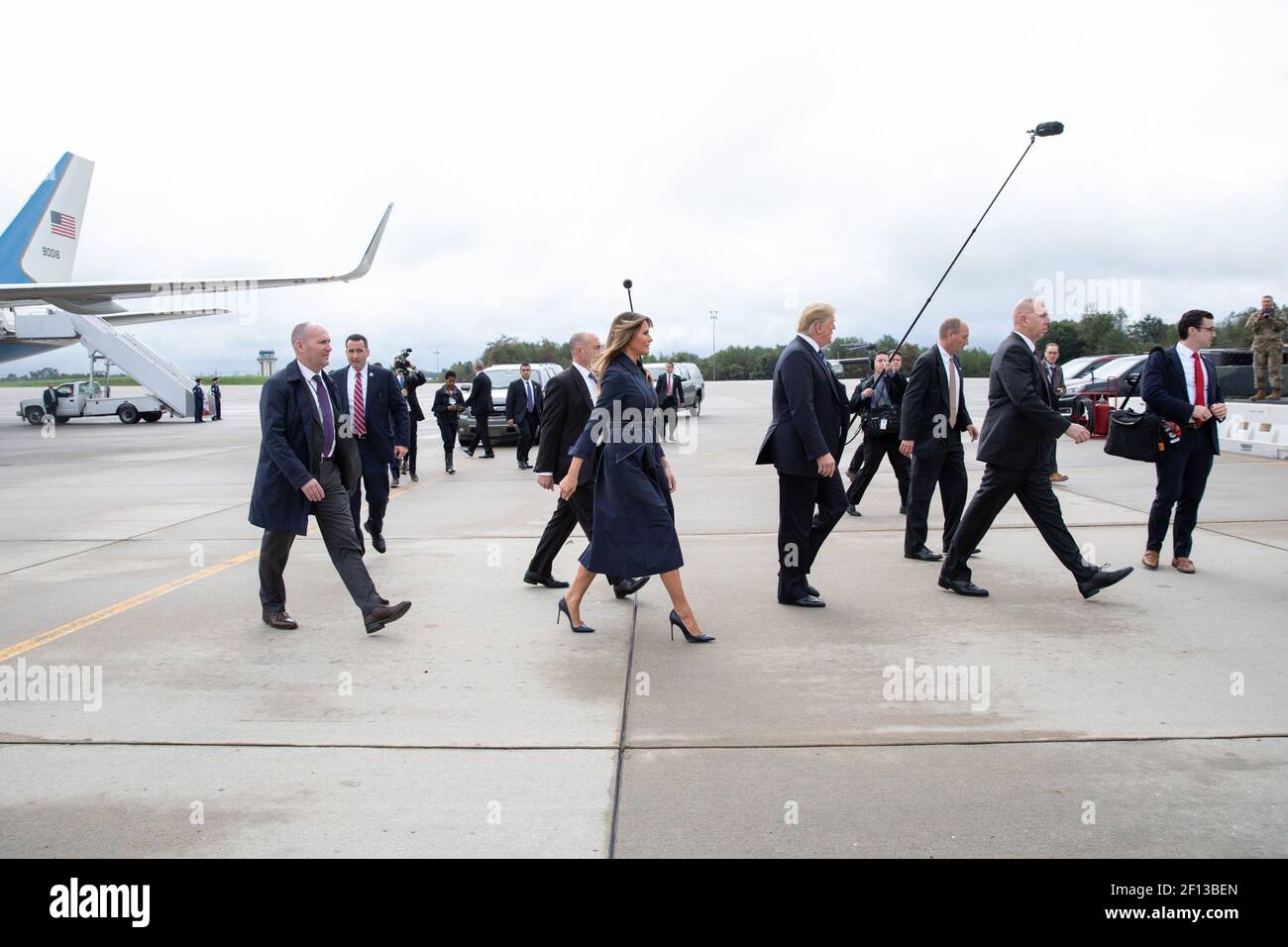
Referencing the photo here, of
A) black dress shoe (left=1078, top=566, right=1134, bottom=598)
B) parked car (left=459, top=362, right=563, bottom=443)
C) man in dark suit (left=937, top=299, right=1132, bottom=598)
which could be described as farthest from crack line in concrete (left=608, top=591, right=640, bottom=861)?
parked car (left=459, top=362, right=563, bottom=443)

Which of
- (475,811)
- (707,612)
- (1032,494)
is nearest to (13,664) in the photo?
(475,811)

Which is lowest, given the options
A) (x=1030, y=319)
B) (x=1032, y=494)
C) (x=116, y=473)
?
(x=116, y=473)

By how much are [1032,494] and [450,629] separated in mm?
3899

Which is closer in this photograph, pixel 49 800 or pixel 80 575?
pixel 49 800

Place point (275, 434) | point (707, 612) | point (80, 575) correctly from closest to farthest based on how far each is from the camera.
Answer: point (275, 434) < point (707, 612) < point (80, 575)

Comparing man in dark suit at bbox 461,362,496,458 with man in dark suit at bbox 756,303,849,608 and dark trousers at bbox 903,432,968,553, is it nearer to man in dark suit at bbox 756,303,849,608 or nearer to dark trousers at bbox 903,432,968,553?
dark trousers at bbox 903,432,968,553

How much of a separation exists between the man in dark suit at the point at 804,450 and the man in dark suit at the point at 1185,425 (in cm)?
258

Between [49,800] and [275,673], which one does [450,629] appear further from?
[49,800]

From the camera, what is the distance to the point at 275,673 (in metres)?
5.02

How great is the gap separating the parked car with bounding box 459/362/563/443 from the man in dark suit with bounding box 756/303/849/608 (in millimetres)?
11817

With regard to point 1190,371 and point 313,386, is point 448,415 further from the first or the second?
point 1190,371

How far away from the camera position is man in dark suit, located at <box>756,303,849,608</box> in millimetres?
6133

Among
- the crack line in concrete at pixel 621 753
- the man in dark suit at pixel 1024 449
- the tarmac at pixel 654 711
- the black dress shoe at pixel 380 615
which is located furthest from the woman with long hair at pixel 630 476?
the man in dark suit at pixel 1024 449

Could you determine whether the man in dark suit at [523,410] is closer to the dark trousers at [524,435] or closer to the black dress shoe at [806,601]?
the dark trousers at [524,435]
